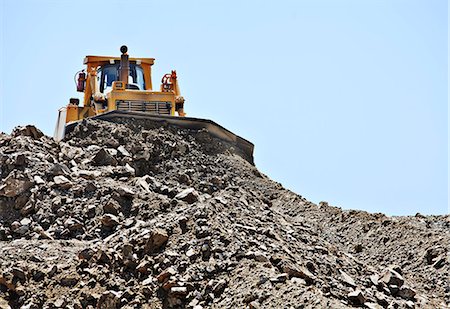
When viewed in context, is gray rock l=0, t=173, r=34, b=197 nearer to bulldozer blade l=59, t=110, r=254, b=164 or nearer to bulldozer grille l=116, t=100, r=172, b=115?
bulldozer blade l=59, t=110, r=254, b=164

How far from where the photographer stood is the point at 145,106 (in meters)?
16.0

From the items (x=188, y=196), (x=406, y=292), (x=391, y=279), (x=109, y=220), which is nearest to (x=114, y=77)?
(x=188, y=196)

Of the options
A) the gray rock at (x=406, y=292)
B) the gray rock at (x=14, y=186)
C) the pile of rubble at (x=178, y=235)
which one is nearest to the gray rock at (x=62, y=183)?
the pile of rubble at (x=178, y=235)

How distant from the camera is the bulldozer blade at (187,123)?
49.8ft

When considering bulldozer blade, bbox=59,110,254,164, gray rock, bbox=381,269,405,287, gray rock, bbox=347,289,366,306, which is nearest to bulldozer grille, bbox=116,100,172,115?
bulldozer blade, bbox=59,110,254,164

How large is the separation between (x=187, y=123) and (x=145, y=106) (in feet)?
3.22

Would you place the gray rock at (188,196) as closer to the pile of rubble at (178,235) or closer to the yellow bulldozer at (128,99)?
the pile of rubble at (178,235)

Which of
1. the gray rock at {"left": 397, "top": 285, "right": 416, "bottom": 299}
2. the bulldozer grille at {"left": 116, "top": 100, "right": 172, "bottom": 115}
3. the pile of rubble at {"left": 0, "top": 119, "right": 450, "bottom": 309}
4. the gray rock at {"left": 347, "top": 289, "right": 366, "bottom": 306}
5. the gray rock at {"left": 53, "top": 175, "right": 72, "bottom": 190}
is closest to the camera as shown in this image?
the gray rock at {"left": 347, "top": 289, "right": 366, "bottom": 306}

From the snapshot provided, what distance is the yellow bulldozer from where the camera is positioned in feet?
50.8

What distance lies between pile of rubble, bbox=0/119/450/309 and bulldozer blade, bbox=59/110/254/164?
195mm

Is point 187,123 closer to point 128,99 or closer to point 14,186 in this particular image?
point 128,99

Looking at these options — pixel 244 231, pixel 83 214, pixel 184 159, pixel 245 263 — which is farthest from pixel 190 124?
pixel 245 263

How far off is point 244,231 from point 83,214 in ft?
Result: 8.08

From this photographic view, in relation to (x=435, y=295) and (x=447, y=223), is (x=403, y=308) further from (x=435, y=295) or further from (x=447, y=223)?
(x=447, y=223)
